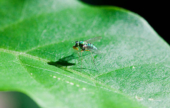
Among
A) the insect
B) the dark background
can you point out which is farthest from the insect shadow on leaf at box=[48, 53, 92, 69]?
the dark background

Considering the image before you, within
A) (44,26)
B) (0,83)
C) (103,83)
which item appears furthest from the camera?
(44,26)

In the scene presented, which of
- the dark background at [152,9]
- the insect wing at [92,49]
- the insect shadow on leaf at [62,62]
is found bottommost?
the insect shadow on leaf at [62,62]

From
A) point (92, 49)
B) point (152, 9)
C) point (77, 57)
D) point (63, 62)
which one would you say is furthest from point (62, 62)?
point (152, 9)

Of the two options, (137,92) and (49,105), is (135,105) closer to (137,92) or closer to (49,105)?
(137,92)

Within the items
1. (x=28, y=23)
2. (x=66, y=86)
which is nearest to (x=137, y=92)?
(x=66, y=86)

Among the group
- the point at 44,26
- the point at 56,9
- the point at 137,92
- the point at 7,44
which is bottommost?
the point at 137,92

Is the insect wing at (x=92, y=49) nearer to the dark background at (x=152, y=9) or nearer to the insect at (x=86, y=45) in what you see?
the insect at (x=86, y=45)

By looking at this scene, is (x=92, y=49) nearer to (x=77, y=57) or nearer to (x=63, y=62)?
(x=77, y=57)

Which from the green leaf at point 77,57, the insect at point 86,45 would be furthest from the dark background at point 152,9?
the insect at point 86,45

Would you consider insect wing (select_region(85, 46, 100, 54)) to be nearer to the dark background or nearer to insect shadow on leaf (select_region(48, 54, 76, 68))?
insect shadow on leaf (select_region(48, 54, 76, 68))
